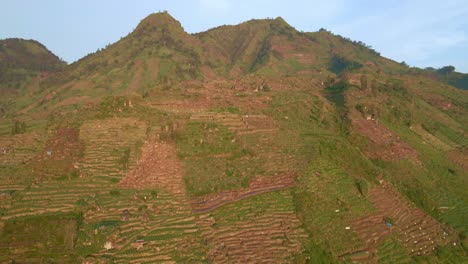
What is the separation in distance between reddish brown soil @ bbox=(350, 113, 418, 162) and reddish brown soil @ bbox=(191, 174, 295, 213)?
7259 mm

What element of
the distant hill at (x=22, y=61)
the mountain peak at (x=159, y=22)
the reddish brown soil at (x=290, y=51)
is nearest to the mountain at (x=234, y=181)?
the reddish brown soil at (x=290, y=51)

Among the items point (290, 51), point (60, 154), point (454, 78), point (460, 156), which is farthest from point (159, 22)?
point (60, 154)

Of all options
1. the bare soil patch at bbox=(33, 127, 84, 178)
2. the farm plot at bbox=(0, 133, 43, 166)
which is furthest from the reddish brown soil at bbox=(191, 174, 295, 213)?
the farm plot at bbox=(0, 133, 43, 166)

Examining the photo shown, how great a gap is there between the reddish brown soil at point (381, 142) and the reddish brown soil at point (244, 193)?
7.26 meters

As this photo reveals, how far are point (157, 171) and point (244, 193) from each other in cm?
319

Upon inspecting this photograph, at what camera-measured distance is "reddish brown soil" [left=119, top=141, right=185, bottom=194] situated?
1270 centimetres

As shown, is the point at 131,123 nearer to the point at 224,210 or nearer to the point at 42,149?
the point at 42,149

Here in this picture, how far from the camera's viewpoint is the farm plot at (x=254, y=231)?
10.3 m

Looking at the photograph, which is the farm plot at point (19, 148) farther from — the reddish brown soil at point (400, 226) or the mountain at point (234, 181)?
the reddish brown soil at point (400, 226)

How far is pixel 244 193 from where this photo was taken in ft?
42.8

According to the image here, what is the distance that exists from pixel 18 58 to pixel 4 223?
7397cm

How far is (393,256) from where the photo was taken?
11.7 metres

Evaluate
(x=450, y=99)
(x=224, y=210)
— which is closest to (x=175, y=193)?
(x=224, y=210)

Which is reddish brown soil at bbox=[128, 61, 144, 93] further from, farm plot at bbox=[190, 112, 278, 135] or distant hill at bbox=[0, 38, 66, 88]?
farm plot at bbox=[190, 112, 278, 135]
